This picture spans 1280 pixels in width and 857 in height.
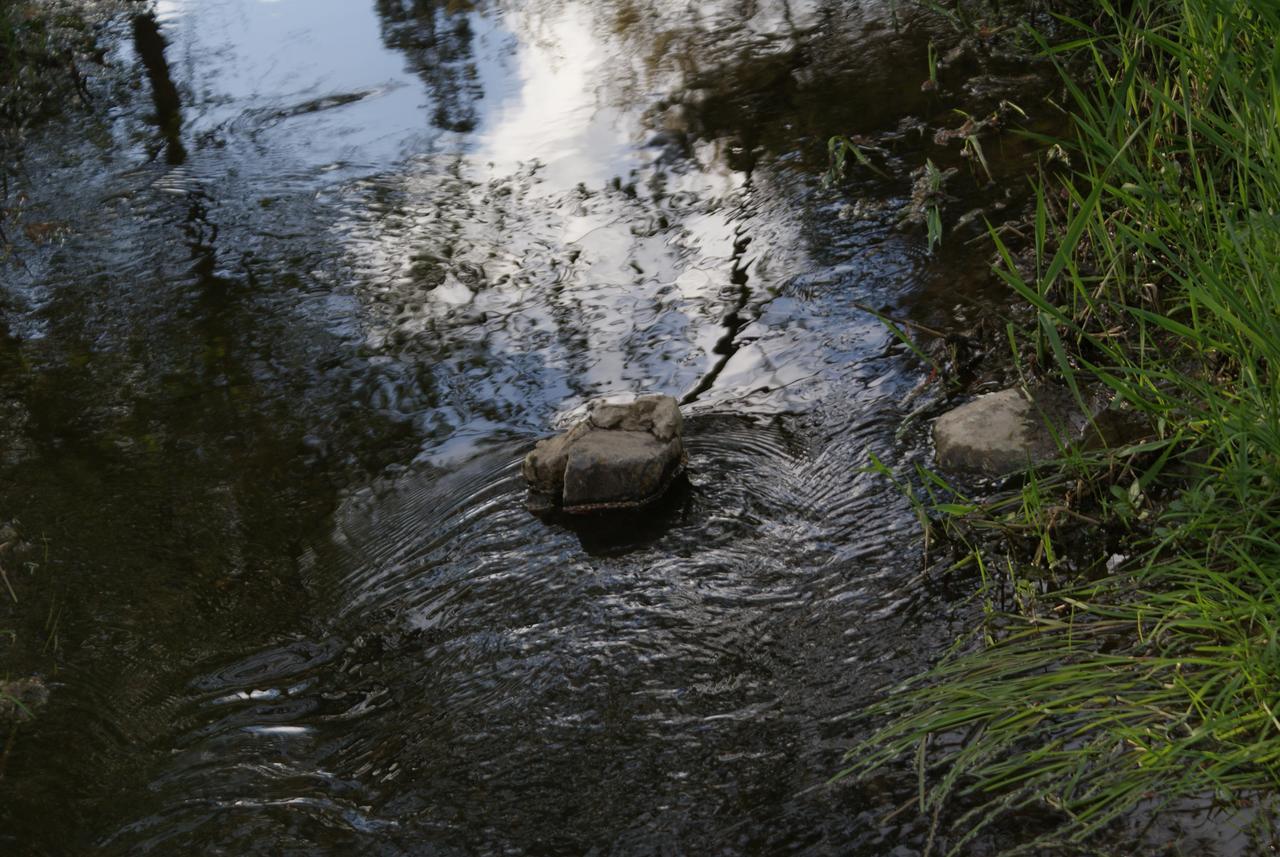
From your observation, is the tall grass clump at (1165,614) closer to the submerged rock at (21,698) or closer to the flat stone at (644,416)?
the flat stone at (644,416)

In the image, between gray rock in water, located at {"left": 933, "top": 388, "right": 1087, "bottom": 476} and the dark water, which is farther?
gray rock in water, located at {"left": 933, "top": 388, "right": 1087, "bottom": 476}

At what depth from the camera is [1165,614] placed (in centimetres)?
243

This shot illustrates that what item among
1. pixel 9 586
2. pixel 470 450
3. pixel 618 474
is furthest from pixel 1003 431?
pixel 9 586

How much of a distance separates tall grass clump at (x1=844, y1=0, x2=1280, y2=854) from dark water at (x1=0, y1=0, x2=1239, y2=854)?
167 mm

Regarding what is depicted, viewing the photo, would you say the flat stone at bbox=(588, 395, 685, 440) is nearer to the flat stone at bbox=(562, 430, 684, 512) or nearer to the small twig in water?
the flat stone at bbox=(562, 430, 684, 512)

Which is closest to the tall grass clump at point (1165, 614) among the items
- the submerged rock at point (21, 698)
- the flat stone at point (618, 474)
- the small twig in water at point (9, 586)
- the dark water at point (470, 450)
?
the dark water at point (470, 450)

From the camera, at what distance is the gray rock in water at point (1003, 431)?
131 inches

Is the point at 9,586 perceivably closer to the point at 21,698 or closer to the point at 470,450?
the point at 21,698

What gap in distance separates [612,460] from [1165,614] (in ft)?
5.54

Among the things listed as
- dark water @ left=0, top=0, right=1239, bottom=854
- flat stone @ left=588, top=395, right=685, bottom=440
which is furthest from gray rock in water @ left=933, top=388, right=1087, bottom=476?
flat stone @ left=588, top=395, right=685, bottom=440

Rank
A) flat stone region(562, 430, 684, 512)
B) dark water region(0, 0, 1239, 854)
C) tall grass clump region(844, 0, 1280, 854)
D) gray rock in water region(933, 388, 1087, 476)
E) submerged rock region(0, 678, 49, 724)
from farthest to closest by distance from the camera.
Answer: flat stone region(562, 430, 684, 512) → gray rock in water region(933, 388, 1087, 476) → submerged rock region(0, 678, 49, 724) → dark water region(0, 0, 1239, 854) → tall grass clump region(844, 0, 1280, 854)

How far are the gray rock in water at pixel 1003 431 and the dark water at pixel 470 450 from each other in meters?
0.19

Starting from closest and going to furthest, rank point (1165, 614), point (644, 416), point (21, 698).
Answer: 1. point (1165, 614)
2. point (21, 698)
3. point (644, 416)

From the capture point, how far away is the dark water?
2.75 m
